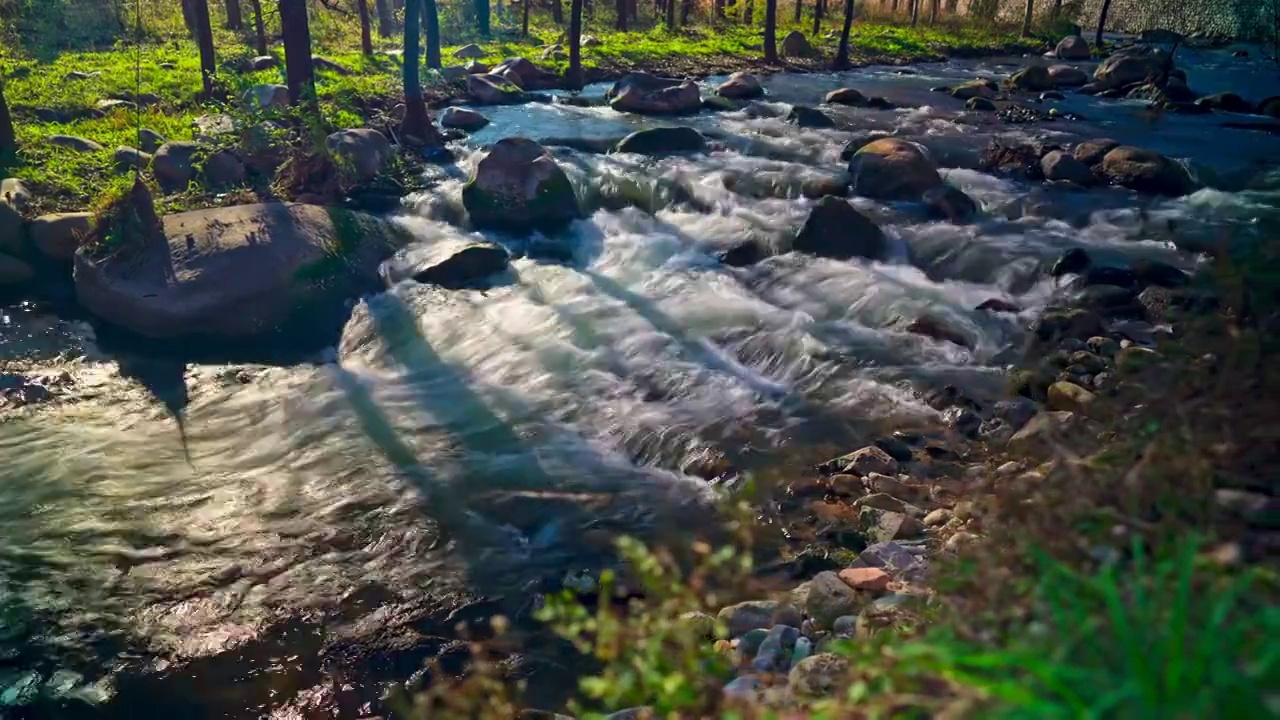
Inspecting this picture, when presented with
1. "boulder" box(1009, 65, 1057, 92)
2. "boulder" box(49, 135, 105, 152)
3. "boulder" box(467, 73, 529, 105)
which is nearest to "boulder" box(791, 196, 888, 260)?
"boulder" box(49, 135, 105, 152)

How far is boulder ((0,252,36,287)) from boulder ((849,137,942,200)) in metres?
10.7

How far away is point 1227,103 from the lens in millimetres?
19625

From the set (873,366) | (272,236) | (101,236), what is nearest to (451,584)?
(873,366)

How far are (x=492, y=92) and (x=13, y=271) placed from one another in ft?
40.1

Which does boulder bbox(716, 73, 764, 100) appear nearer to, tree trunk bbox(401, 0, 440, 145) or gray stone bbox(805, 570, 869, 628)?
tree trunk bbox(401, 0, 440, 145)

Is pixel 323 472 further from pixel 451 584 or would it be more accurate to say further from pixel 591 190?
pixel 591 190

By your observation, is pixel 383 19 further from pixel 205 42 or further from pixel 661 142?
pixel 661 142

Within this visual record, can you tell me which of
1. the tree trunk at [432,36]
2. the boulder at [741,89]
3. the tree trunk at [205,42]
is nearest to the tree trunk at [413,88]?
the tree trunk at [205,42]

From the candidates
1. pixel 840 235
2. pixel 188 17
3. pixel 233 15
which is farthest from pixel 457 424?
pixel 188 17

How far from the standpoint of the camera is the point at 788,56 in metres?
28.3

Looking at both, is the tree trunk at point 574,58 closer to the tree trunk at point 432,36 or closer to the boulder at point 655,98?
the boulder at point 655,98

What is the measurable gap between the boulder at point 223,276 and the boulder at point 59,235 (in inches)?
23.0

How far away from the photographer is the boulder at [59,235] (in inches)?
404

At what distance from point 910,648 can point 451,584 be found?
4.17 metres
